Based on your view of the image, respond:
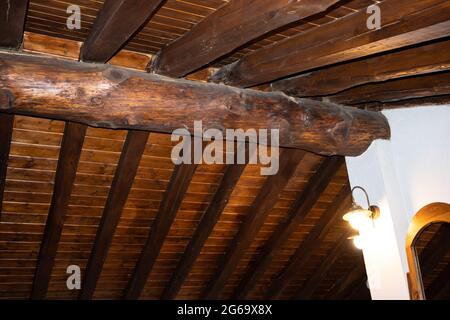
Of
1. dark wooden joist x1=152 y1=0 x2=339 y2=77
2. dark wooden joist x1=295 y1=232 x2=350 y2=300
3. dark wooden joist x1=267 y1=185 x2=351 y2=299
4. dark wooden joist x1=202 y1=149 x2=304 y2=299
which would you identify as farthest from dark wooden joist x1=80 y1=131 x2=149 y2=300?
dark wooden joist x1=295 y1=232 x2=350 y2=300

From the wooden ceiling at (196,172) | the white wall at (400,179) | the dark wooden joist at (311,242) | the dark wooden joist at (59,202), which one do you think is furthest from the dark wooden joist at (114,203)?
the dark wooden joist at (311,242)

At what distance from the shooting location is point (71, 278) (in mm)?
4961

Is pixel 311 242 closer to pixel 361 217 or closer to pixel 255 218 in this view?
pixel 255 218

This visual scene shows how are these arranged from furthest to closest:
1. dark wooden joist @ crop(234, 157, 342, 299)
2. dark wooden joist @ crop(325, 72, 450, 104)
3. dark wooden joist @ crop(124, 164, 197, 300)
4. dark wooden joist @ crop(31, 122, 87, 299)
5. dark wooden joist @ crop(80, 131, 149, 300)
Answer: dark wooden joist @ crop(234, 157, 342, 299), dark wooden joist @ crop(124, 164, 197, 300), dark wooden joist @ crop(80, 131, 149, 300), dark wooden joist @ crop(31, 122, 87, 299), dark wooden joist @ crop(325, 72, 450, 104)

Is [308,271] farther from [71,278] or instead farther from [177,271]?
[71,278]

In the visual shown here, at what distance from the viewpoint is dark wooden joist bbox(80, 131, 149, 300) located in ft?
12.7

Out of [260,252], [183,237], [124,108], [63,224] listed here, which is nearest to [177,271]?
[183,237]

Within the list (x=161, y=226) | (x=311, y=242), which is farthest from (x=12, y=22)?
(x=311, y=242)

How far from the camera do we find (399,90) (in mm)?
3443

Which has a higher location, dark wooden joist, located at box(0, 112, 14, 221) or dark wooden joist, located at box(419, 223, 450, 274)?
dark wooden joist, located at box(0, 112, 14, 221)

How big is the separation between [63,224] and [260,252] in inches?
86.7

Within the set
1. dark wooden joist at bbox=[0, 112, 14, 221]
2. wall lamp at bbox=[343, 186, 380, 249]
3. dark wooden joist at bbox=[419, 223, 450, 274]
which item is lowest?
wall lamp at bbox=[343, 186, 380, 249]

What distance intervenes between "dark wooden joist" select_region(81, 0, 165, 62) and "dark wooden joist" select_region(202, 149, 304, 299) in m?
2.04

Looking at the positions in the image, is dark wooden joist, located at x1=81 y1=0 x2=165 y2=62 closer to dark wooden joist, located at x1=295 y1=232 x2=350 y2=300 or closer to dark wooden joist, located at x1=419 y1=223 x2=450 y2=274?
dark wooden joist, located at x1=295 y1=232 x2=350 y2=300
